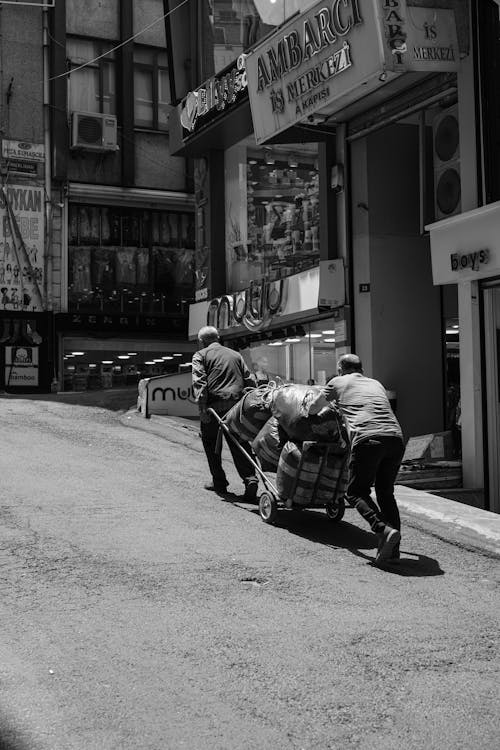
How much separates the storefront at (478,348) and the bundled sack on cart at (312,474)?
4.05 metres

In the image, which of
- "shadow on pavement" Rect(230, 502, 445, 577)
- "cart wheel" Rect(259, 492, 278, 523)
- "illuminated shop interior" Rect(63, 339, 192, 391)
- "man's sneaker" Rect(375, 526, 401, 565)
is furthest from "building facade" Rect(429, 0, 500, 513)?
"illuminated shop interior" Rect(63, 339, 192, 391)

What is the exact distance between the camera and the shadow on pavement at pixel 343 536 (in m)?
8.32

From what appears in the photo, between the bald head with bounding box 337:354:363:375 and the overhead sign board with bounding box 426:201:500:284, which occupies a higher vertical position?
the overhead sign board with bounding box 426:201:500:284

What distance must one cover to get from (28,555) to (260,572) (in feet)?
5.98

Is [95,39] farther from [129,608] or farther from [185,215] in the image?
[129,608]

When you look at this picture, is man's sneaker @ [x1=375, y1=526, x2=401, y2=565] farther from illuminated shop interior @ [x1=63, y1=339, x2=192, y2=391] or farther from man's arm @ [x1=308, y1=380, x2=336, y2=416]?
illuminated shop interior @ [x1=63, y1=339, x2=192, y2=391]

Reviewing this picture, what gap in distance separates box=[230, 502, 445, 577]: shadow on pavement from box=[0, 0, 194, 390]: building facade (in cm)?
2128

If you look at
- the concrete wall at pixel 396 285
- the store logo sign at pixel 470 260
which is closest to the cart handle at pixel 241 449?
the store logo sign at pixel 470 260

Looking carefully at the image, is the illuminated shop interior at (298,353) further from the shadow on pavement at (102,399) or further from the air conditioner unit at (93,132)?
the air conditioner unit at (93,132)

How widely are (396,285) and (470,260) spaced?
3.59 meters

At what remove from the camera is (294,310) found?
17.6m

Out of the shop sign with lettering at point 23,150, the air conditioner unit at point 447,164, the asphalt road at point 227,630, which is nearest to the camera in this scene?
the asphalt road at point 227,630

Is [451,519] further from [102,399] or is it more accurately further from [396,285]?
[102,399]

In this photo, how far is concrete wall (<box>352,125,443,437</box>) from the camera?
1608 cm
